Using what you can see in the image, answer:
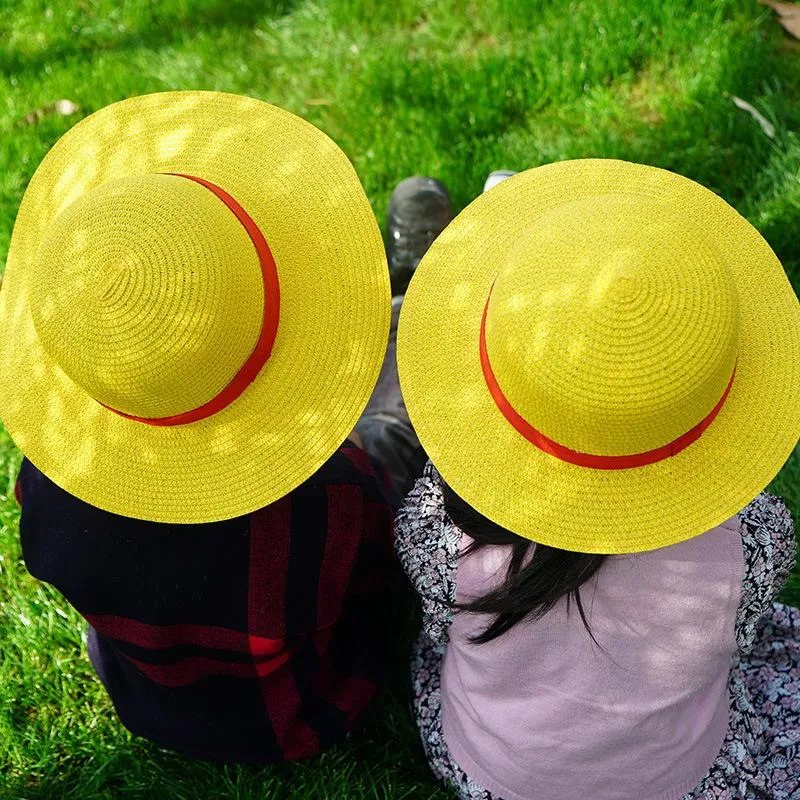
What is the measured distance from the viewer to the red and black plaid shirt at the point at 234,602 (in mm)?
1875

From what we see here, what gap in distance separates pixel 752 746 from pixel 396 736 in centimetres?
96

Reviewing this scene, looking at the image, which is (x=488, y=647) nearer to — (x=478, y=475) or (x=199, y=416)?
(x=478, y=475)

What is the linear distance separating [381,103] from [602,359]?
2587 millimetres

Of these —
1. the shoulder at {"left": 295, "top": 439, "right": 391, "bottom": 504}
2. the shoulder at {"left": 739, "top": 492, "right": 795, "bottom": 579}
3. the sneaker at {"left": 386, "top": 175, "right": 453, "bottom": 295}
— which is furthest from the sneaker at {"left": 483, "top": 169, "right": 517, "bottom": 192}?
the shoulder at {"left": 739, "top": 492, "right": 795, "bottom": 579}

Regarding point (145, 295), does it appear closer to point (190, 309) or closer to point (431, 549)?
point (190, 309)

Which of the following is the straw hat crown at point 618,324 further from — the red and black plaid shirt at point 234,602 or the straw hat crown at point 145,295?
the red and black plaid shirt at point 234,602

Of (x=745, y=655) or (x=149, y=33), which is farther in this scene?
(x=149, y=33)

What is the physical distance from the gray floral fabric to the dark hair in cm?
12

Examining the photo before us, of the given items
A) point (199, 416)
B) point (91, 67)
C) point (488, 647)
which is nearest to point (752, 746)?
point (488, 647)

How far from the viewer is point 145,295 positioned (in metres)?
1.57

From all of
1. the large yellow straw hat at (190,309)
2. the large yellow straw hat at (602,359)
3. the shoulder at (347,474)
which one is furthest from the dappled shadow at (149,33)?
the large yellow straw hat at (602,359)

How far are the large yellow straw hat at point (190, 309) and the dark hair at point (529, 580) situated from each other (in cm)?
38

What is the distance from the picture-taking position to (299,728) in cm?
229

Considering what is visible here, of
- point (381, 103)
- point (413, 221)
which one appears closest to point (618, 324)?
point (413, 221)
